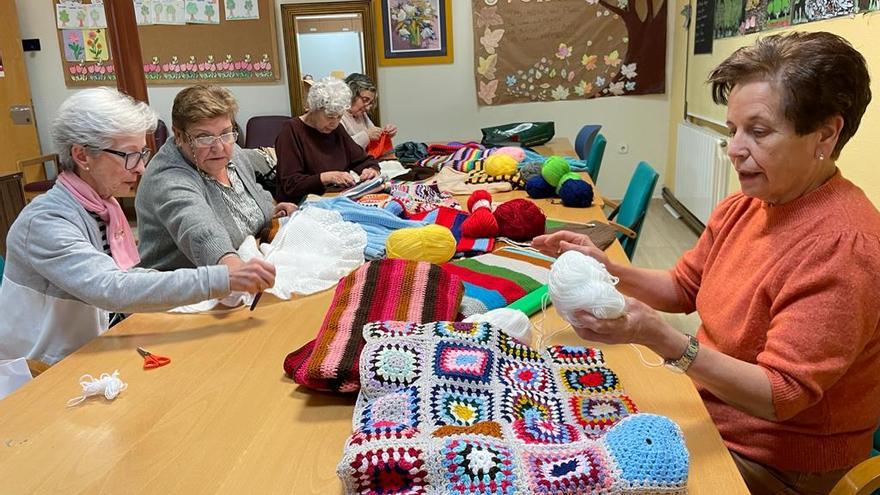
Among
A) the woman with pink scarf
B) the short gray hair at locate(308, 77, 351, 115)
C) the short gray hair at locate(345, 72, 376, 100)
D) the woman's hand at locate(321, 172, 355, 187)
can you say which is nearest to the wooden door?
the short gray hair at locate(345, 72, 376, 100)

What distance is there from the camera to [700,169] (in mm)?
4543

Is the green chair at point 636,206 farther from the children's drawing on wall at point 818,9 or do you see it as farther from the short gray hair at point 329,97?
the short gray hair at point 329,97

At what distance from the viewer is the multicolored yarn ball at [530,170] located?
297cm

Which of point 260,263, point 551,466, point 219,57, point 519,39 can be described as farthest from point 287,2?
point 551,466

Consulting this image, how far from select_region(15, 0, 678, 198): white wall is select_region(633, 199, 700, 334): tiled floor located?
0.71 metres

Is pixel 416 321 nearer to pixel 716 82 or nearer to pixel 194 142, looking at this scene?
pixel 716 82

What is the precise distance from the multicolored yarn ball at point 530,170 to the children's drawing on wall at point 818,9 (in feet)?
4.49

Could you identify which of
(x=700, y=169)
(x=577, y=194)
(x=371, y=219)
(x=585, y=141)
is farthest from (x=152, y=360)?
(x=700, y=169)

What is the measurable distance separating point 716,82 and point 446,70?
4.80 meters

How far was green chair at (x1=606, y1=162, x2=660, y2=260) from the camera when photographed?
2.42 m

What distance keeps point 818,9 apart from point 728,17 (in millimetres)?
1429

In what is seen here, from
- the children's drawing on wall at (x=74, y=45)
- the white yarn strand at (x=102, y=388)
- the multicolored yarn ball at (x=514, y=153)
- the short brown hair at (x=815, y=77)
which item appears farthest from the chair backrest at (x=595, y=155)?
the children's drawing on wall at (x=74, y=45)

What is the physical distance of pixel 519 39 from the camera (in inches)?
221

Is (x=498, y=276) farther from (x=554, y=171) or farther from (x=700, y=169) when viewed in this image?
(x=700, y=169)
